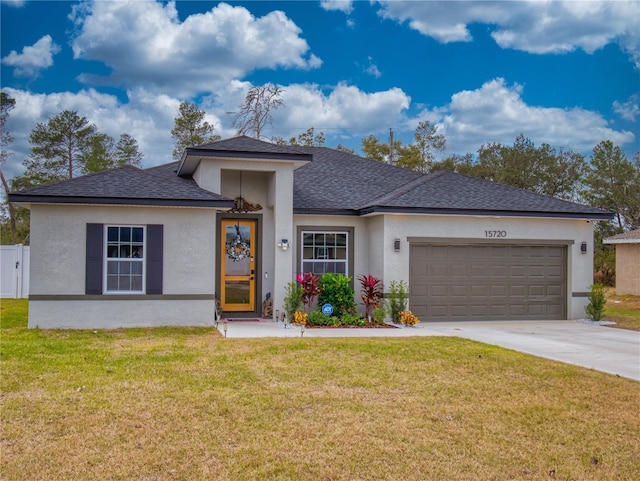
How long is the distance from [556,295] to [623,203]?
22283mm

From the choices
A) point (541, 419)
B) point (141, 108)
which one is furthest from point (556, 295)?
point (141, 108)

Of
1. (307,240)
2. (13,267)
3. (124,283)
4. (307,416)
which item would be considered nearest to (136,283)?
(124,283)

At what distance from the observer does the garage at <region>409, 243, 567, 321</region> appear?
14.7 metres

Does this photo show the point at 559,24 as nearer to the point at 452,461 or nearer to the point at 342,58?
the point at 342,58

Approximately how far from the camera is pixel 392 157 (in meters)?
33.2

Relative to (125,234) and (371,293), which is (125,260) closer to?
(125,234)

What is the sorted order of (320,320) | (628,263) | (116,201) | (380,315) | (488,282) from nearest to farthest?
(116,201) → (320,320) → (380,315) → (488,282) → (628,263)

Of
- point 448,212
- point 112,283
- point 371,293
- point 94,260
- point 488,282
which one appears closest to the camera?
point 94,260

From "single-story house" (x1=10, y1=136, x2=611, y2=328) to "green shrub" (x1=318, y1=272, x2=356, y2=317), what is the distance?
0.95 m

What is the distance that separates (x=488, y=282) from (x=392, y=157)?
62.3 ft

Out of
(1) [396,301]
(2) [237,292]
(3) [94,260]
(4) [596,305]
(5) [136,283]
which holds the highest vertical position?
(3) [94,260]

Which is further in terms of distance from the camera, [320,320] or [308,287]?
[308,287]

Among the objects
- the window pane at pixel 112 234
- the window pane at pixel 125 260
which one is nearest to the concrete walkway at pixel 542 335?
the window pane at pixel 125 260

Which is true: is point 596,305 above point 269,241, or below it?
below
